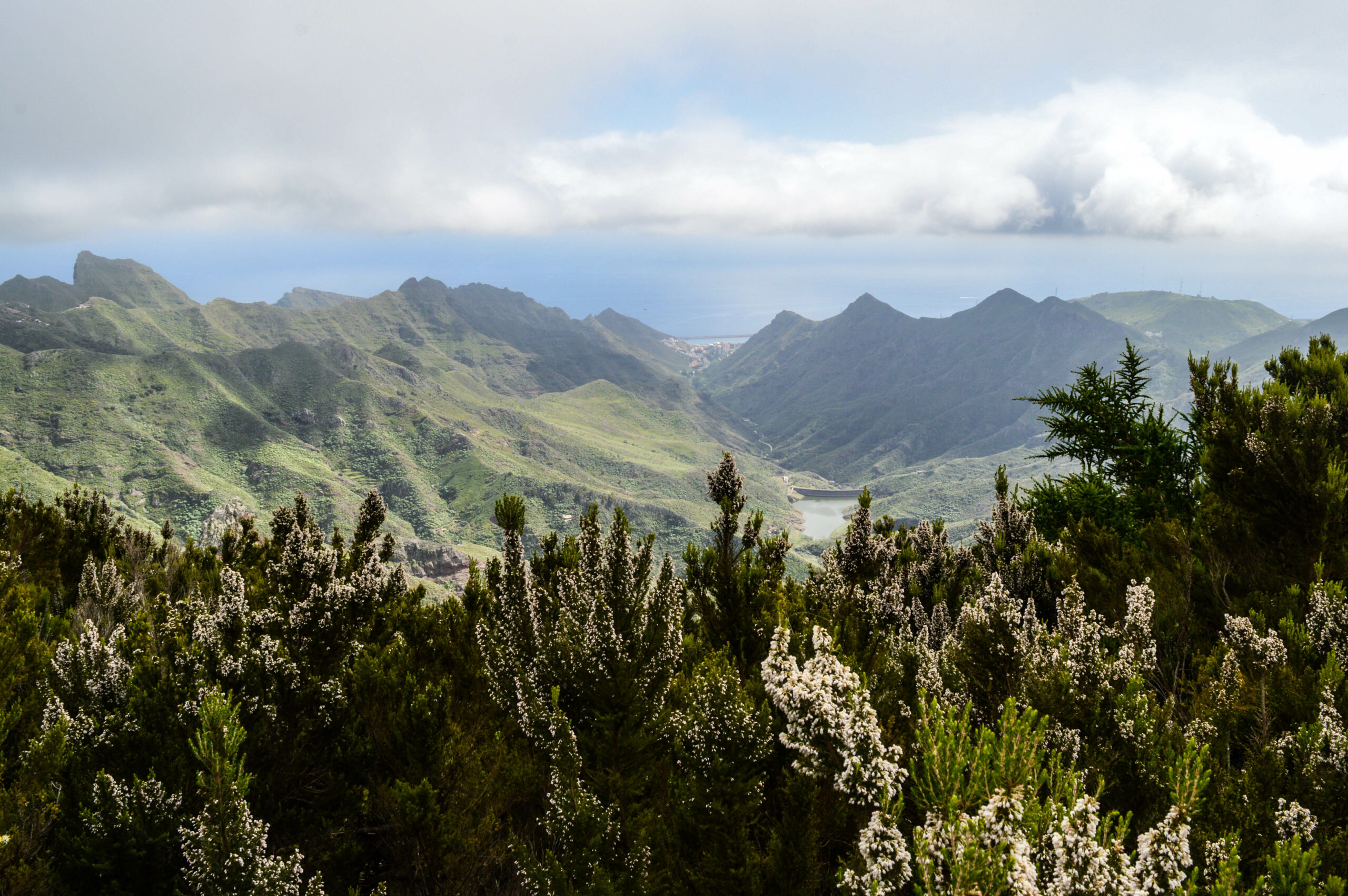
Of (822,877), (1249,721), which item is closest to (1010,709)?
(822,877)

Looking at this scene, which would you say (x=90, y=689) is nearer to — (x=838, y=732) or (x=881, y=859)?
(x=838, y=732)

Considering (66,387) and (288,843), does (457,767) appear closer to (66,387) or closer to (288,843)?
(288,843)

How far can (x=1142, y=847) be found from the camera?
3254 millimetres

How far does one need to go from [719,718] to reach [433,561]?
514ft

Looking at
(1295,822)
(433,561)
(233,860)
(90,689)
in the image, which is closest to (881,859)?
(1295,822)

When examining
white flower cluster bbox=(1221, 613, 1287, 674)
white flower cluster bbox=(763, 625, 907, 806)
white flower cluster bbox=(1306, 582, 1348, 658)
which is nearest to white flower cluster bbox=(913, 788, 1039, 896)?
white flower cluster bbox=(763, 625, 907, 806)

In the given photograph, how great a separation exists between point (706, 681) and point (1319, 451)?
9638 mm

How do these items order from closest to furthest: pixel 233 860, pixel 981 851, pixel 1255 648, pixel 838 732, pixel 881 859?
pixel 981 851, pixel 881 859, pixel 838 732, pixel 233 860, pixel 1255 648

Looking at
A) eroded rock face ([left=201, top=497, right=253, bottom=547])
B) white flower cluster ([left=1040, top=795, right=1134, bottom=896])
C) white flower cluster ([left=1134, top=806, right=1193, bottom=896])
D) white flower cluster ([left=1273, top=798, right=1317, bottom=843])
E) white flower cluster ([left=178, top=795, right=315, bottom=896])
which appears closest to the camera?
white flower cluster ([left=1040, top=795, right=1134, bottom=896])

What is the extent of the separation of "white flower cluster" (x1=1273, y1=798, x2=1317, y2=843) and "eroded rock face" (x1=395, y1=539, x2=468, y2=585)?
150 metres

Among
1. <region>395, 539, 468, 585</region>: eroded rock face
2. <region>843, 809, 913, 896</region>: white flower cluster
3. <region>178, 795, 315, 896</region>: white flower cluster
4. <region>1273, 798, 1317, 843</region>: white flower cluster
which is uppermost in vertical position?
<region>843, 809, 913, 896</region>: white flower cluster

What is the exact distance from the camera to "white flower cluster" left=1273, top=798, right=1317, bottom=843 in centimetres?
400

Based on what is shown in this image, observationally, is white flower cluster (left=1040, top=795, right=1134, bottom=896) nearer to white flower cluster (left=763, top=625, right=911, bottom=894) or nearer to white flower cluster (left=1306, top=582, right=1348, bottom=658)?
white flower cluster (left=763, top=625, right=911, bottom=894)

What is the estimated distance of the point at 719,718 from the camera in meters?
5.61
